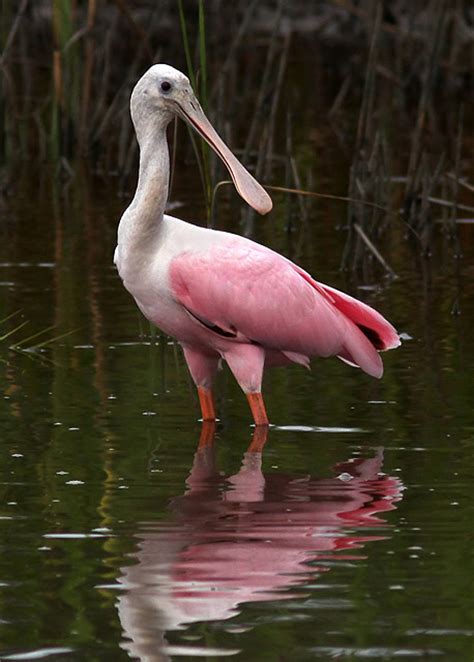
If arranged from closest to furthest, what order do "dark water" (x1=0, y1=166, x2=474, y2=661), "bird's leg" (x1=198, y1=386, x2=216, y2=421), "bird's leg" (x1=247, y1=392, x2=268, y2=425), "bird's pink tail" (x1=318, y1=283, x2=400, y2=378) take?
"dark water" (x1=0, y1=166, x2=474, y2=661)
"bird's leg" (x1=247, y1=392, x2=268, y2=425)
"bird's leg" (x1=198, y1=386, x2=216, y2=421)
"bird's pink tail" (x1=318, y1=283, x2=400, y2=378)

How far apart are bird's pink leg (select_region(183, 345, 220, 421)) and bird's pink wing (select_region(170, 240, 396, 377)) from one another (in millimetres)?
193

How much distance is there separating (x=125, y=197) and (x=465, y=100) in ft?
18.1

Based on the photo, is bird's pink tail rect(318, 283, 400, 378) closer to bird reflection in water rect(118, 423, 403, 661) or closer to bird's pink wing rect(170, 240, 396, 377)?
bird's pink wing rect(170, 240, 396, 377)

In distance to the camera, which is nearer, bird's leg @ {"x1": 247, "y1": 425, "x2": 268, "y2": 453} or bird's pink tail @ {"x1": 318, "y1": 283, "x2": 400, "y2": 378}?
bird's leg @ {"x1": 247, "y1": 425, "x2": 268, "y2": 453}

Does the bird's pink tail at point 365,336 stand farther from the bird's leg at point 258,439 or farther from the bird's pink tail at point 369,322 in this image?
the bird's leg at point 258,439

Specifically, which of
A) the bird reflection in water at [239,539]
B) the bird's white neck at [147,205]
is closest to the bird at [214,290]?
the bird's white neck at [147,205]

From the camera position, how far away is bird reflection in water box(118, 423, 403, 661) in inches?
158

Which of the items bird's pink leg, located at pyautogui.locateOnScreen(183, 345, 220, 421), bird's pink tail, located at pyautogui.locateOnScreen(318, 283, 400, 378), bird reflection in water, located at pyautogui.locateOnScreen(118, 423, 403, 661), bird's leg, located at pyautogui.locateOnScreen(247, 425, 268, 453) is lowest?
bird's leg, located at pyautogui.locateOnScreen(247, 425, 268, 453)

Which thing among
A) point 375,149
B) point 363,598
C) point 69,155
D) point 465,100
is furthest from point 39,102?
point 363,598

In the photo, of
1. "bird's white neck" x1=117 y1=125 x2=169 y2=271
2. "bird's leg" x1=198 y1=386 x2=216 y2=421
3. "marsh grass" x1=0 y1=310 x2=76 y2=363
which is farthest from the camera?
"marsh grass" x1=0 y1=310 x2=76 y2=363

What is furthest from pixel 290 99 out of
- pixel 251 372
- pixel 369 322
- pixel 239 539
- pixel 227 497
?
pixel 239 539

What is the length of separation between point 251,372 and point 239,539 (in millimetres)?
1435

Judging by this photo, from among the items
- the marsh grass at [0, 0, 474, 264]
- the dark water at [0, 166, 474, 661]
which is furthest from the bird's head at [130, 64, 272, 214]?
the dark water at [0, 166, 474, 661]

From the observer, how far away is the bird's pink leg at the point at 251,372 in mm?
6039
